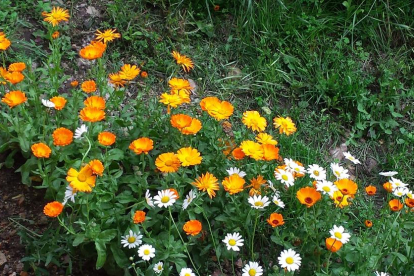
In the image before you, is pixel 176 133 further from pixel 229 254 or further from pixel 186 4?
pixel 186 4

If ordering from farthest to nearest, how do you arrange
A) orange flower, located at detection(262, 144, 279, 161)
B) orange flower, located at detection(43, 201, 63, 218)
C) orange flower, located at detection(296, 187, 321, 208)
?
orange flower, located at detection(262, 144, 279, 161) < orange flower, located at detection(296, 187, 321, 208) < orange flower, located at detection(43, 201, 63, 218)

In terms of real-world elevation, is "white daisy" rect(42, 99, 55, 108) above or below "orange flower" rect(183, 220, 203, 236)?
above

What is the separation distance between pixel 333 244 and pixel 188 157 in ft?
2.14

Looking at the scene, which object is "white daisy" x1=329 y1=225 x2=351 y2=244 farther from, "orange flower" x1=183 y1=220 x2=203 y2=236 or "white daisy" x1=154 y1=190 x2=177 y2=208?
"white daisy" x1=154 y1=190 x2=177 y2=208

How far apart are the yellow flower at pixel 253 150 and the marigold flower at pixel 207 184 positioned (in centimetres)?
17

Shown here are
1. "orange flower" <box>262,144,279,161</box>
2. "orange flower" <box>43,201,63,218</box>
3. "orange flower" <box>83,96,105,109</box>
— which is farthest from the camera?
"orange flower" <box>83,96,105,109</box>

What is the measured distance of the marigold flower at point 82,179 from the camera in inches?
85.4

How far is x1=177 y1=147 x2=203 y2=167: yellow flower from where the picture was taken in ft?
7.64

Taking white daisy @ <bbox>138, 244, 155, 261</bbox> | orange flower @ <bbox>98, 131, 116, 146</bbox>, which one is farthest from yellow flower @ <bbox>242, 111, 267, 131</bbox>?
white daisy @ <bbox>138, 244, 155, 261</bbox>

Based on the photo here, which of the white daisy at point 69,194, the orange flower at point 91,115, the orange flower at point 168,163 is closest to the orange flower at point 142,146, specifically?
the orange flower at point 168,163

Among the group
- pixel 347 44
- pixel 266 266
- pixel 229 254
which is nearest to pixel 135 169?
pixel 229 254

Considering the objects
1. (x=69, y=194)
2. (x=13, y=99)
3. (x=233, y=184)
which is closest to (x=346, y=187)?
(x=233, y=184)

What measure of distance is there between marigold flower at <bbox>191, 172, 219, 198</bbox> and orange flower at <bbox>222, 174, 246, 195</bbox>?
0.15 feet

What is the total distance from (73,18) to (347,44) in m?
1.82
